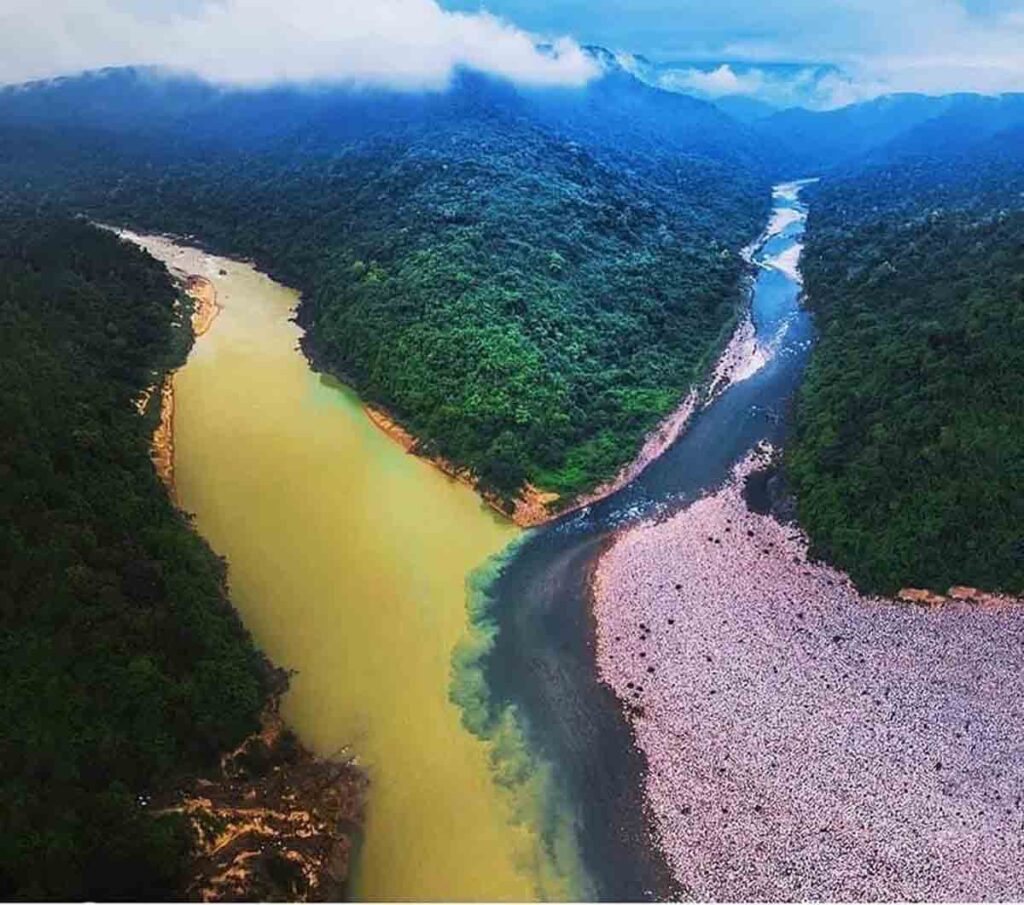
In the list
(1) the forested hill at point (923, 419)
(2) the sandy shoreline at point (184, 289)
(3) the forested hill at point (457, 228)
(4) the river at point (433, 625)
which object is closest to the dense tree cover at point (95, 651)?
(2) the sandy shoreline at point (184, 289)

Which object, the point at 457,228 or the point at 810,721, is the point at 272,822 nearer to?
the point at 810,721

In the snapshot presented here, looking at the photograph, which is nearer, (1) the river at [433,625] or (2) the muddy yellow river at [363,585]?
(1) the river at [433,625]

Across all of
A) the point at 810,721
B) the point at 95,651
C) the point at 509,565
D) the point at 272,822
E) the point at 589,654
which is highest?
the point at 95,651

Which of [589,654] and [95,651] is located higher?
[95,651]

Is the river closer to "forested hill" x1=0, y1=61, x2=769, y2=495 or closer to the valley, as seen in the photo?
the valley

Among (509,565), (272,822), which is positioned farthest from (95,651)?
(509,565)

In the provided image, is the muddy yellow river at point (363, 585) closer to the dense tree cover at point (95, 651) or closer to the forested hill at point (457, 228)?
the dense tree cover at point (95, 651)
